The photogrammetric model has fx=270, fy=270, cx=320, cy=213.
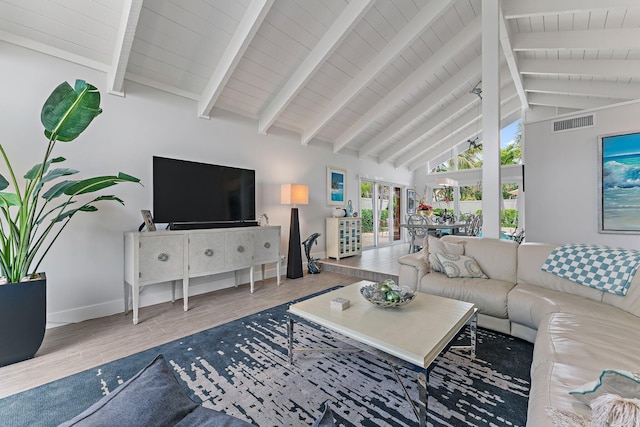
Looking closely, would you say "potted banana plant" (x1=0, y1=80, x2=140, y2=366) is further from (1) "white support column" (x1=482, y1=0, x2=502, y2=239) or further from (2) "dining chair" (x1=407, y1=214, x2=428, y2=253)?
(2) "dining chair" (x1=407, y1=214, x2=428, y2=253)

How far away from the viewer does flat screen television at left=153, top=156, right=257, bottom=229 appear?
3.11 metres

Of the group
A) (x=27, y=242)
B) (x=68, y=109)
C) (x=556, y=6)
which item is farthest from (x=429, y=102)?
(x=27, y=242)

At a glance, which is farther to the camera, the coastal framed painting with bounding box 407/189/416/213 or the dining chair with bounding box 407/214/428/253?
the coastal framed painting with bounding box 407/189/416/213

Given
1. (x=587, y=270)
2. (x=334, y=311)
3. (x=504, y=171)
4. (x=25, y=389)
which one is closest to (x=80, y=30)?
(x=25, y=389)

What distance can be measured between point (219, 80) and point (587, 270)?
408 cm

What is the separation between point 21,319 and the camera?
200cm

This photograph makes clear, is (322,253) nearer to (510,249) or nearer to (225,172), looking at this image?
(225,172)

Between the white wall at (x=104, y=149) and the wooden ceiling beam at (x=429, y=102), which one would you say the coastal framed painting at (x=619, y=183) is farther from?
the white wall at (x=104, y=149)

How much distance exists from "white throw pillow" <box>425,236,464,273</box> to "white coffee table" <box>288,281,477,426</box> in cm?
81

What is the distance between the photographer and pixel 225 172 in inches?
145

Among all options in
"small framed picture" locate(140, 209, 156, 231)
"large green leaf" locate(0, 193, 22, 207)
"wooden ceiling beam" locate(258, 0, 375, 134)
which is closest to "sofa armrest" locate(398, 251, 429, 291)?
"wooden ceiling beam" locate(258, 0, 375, 134)

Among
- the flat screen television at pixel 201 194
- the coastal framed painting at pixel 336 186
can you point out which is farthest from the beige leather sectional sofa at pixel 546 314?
the coastal framed painting at pixel 336 186

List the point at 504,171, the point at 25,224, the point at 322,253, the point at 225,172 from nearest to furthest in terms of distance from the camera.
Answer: the point at 25,224, the point at 225,172, the point at 322,253, the point at 504,171

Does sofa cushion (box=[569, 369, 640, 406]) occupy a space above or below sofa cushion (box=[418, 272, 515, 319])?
above
